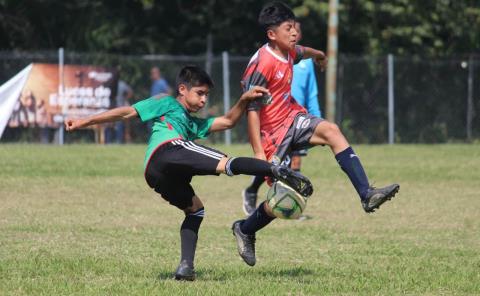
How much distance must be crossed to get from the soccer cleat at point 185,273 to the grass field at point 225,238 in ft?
0.29

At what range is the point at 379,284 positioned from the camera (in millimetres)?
7184

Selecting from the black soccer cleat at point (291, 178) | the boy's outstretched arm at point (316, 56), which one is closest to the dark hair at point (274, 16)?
the boy's outstretched arm at point (316, 56)

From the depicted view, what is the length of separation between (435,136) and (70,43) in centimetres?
1095

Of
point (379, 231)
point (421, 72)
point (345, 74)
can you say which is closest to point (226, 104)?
point (345, 74)

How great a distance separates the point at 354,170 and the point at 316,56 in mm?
1297

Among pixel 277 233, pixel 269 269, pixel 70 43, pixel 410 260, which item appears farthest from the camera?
pixel 70 43

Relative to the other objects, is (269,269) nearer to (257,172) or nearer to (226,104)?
(257,172)

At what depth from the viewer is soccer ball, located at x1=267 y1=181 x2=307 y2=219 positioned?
6980mm

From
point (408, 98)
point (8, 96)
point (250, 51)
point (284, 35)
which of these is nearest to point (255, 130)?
point (284, 35)

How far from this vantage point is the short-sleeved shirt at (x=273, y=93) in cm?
790

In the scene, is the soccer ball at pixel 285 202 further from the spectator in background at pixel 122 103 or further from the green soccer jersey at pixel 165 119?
the spectator in background at pixel 122 103

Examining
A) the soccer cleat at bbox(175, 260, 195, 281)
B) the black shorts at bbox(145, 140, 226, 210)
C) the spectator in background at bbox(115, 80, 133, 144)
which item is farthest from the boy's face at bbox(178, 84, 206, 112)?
the spectator in background at bbox(115, 80, 133, 144)

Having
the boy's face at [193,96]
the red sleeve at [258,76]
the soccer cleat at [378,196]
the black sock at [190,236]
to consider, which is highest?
the red sleeve at [258,76]

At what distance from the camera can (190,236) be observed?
748 cm
